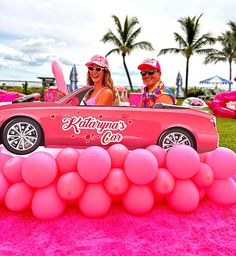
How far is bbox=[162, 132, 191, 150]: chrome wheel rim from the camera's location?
3.72 meters

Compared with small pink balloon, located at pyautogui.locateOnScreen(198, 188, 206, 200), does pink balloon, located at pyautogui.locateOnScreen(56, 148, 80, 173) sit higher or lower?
higher

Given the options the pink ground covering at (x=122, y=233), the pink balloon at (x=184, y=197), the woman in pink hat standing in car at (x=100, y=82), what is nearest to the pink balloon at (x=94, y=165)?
the pink ground covering at (x=122, y=233)

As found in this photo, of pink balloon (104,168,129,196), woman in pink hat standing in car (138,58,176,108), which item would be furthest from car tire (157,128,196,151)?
pink balloon (104,168,129,196)

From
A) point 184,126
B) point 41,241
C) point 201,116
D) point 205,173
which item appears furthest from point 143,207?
point 201,116

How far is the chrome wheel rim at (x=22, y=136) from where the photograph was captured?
147 inches

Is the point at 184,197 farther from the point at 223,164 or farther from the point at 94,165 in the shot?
the point at 94,165

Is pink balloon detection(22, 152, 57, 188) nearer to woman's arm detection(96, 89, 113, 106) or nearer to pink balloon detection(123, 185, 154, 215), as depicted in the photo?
→ pink balloon detection(123, 185, 154, 215)

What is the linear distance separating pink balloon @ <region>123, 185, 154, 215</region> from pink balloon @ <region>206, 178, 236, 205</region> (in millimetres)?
738

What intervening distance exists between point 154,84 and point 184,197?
1.69 metres

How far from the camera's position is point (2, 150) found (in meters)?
3.75

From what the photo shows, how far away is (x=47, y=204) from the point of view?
A: 2766mm

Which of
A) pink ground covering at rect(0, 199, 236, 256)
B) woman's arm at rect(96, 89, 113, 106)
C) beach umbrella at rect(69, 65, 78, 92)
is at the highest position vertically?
beach umbrella at rect(69, 65, 78, 92)

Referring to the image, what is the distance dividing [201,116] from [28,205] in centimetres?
221

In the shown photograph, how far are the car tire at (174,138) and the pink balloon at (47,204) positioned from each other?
142 centimetres
